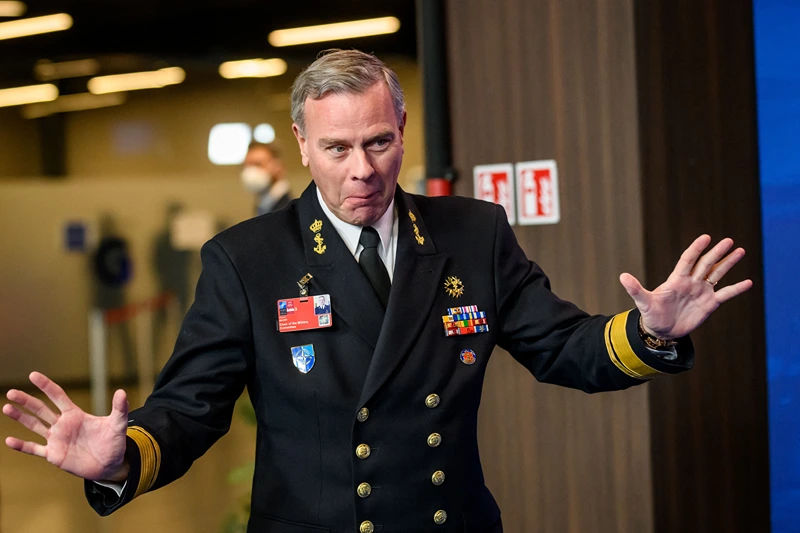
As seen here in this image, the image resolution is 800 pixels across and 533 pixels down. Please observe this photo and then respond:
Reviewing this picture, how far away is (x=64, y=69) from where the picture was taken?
9531 millimetres

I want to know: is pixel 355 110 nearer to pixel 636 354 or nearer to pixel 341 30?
pixel 636 354

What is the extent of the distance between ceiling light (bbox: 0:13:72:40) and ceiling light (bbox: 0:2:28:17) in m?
0.13

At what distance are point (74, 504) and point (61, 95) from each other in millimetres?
5185

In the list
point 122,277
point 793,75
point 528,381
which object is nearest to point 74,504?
point 528,381

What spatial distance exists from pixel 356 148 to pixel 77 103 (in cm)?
844

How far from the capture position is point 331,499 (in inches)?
74.0

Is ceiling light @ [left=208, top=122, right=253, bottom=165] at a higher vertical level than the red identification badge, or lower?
higher

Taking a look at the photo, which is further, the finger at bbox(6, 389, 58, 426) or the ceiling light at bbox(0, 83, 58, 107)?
the ceiling light at bbox(0, 83, 58, 107)

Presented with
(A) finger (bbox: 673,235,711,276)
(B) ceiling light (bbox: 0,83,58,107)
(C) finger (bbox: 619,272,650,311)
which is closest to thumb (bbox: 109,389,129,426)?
(C) finger (bbox: 619,272,650,311)

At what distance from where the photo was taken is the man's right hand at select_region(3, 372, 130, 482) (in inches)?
65.9

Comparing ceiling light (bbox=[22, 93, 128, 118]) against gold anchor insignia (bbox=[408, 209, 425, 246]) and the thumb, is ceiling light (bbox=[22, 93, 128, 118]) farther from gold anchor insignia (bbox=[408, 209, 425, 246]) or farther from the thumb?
the thumb

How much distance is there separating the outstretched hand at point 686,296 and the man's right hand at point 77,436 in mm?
875

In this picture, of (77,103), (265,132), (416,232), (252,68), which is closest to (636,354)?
(416,232)

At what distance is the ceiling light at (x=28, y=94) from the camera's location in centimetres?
959
